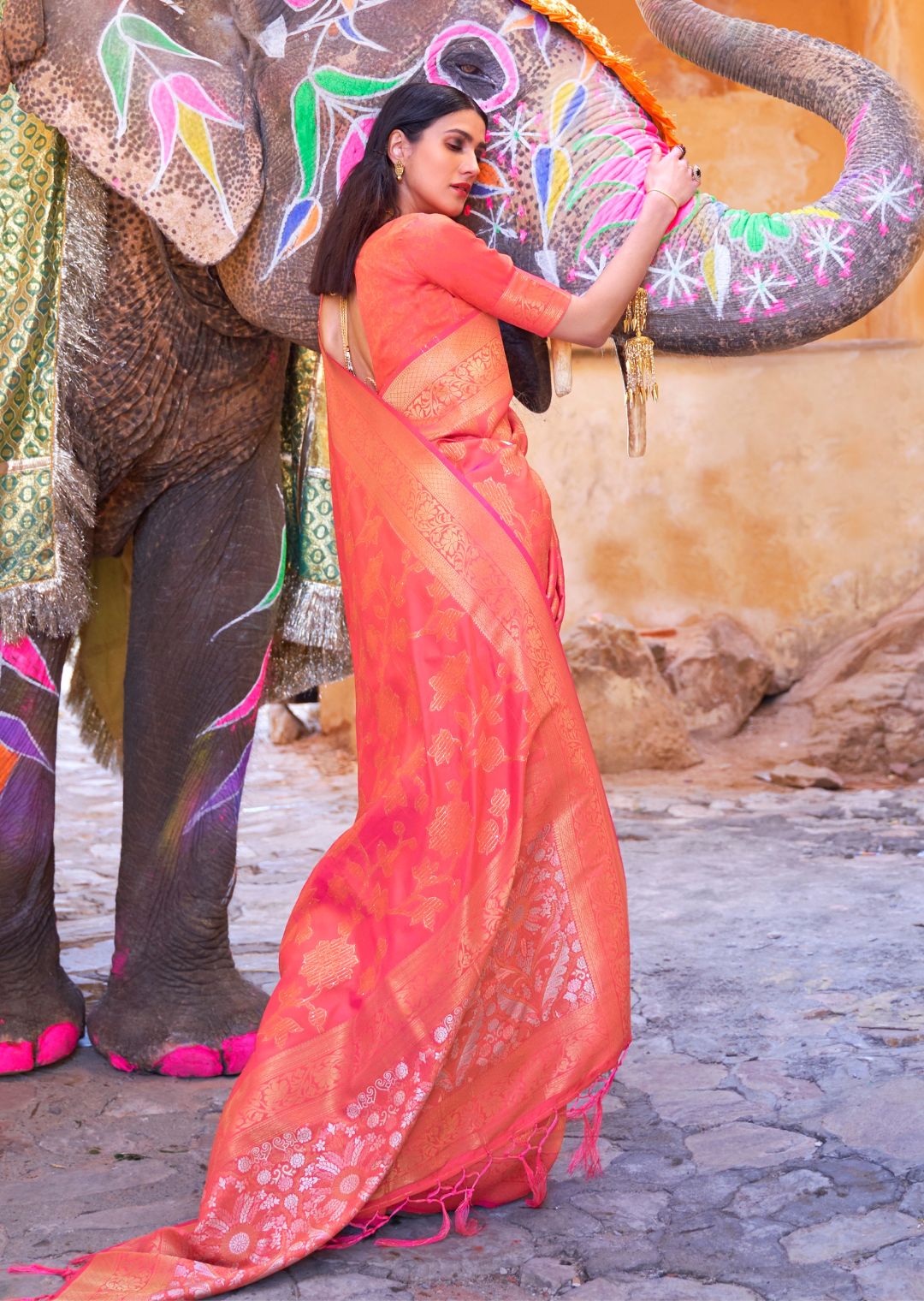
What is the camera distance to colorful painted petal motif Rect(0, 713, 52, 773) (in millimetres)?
2902

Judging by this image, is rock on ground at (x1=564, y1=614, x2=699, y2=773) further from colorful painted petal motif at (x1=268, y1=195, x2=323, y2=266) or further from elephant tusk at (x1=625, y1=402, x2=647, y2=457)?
elephant tusk at (x1=625, y1=402, x2=647, y2=457)

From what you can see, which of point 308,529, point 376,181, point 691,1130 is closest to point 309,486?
point 308,529

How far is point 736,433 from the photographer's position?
7.39 m

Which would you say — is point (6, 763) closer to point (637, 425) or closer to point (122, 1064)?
point (122, 1064)

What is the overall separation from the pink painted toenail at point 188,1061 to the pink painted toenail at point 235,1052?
28 mm

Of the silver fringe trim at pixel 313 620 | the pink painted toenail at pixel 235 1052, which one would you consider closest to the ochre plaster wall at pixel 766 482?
the silver fringe trim at pixel 313 620

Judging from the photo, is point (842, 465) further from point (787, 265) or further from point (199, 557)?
point (787, 265)

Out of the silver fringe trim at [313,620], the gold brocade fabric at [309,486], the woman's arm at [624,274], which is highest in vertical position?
the woman's arm at [624,274]

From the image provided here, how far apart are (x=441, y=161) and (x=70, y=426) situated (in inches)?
36.3

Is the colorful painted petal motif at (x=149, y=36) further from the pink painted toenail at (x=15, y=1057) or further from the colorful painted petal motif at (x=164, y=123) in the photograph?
the pink painted toenail at (x=15, y=1057)

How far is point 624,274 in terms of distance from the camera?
2.24 meters

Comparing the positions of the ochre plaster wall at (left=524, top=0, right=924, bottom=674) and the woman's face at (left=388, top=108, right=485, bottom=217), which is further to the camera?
the ochre plaster wall at (left=524, top=0, right=924, bottom=674)

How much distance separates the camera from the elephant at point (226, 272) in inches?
89.8

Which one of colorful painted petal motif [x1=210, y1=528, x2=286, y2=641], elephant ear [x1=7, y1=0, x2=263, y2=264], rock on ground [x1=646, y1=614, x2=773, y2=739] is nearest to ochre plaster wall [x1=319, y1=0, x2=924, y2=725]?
rock on ground [x1=646, y1=614, x2=773, y2=739]
